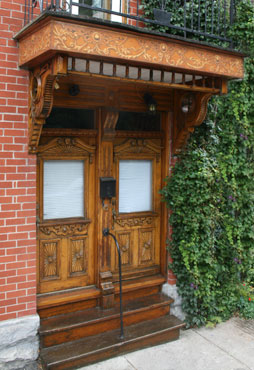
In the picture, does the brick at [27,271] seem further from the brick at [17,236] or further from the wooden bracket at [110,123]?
the wooden bracket at [110,123]

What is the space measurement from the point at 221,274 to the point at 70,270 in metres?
2.06

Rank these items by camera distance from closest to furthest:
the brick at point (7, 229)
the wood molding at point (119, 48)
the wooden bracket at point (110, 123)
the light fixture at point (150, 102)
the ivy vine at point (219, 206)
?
the wood molding at point (119, 48), the brick at point (7, 229), the wooden bracket at point (110, 123), the light fixture at point (150, 102), the ivy vine at point (219, 206)

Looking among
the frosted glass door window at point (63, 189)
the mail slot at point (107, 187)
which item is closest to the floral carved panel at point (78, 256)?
the frosted glass door window at point (63, 189)

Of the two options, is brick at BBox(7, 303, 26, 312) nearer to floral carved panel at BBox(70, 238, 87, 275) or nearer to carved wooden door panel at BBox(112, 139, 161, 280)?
floral carved panel at BBox(70, 238, 87, 275)

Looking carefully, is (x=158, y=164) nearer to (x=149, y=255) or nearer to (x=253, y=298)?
(x=149, y=255)

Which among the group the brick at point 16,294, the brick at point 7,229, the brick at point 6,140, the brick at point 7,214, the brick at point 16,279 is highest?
the brick at point 6,140

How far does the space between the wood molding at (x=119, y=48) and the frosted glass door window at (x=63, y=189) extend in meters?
1.28

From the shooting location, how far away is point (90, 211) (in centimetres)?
486

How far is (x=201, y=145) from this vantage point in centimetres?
523

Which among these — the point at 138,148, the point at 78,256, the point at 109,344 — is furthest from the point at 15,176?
the point at 109,344

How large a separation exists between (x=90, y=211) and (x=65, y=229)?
0.39m

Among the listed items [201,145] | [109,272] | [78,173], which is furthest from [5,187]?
[201,145]

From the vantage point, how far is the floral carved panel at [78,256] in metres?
4.75

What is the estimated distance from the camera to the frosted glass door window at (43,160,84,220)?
15.0 feet
